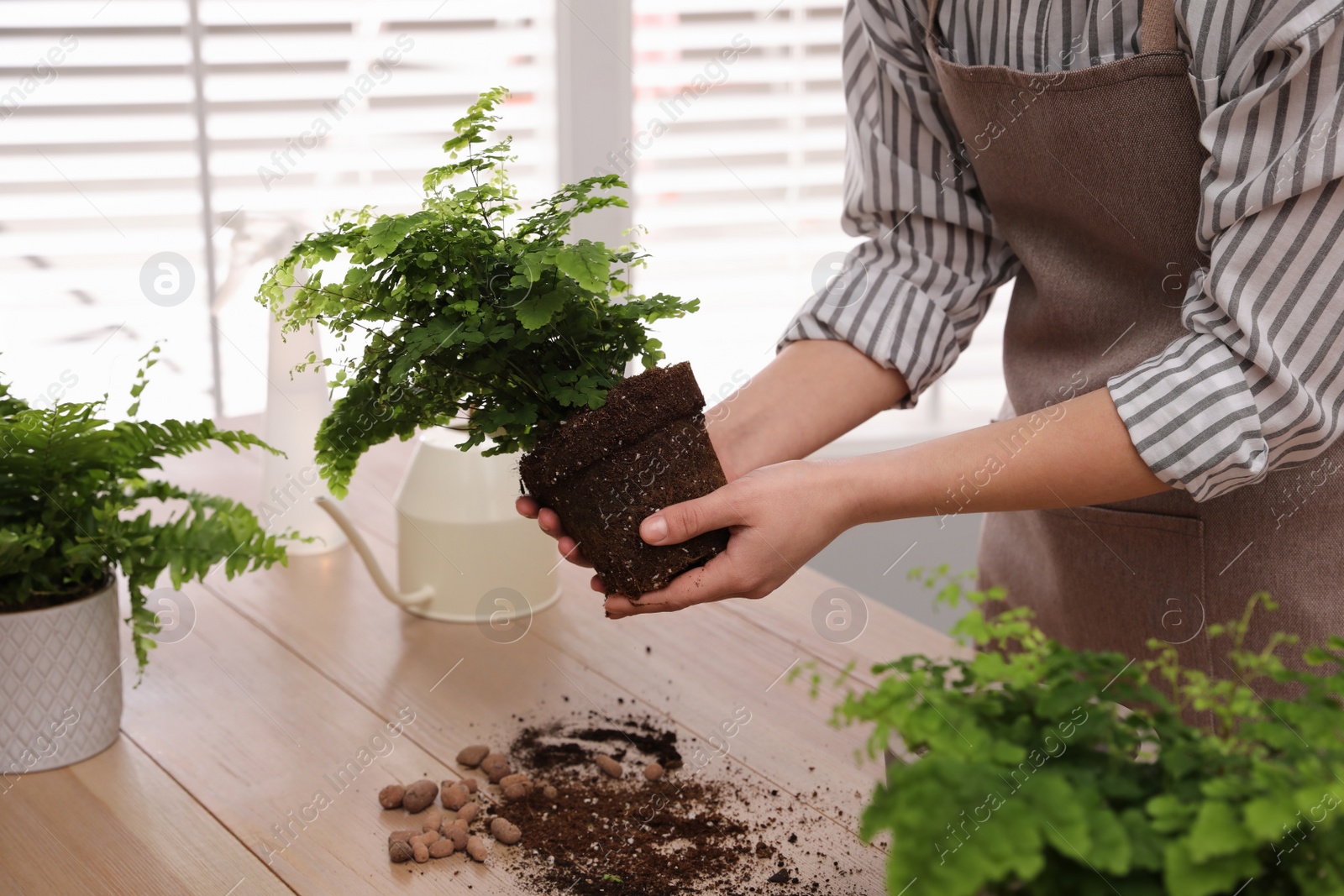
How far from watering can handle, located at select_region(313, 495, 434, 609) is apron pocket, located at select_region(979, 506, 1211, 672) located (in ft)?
2.39

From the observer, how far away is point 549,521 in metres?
1.13

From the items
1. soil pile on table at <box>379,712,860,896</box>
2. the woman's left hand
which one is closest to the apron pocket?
the woman's left hand

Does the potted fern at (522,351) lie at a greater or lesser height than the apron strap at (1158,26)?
lesser

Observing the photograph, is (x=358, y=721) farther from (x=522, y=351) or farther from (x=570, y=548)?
(x=522, y=351)


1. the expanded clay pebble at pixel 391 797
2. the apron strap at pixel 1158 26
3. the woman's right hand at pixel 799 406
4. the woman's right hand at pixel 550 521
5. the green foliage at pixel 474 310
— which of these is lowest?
the expanded clay pebble at pixel 391 797

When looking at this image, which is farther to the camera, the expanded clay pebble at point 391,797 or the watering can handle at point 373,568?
the watering can handle at point 373,568

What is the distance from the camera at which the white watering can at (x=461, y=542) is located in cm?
135

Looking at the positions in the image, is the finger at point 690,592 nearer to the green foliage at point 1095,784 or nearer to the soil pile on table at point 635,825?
the soil pile on table at point 635,825

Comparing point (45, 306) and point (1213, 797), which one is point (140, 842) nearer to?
point (1213, 797)

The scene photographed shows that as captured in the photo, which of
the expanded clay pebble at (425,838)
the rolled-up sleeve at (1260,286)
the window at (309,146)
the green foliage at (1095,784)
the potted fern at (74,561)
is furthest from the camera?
the window at (309,146)

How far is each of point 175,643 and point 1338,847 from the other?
4.03 ft

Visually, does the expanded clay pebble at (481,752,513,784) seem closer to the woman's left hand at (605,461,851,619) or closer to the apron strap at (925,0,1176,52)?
the woman's left hand at (605,461,851,619)

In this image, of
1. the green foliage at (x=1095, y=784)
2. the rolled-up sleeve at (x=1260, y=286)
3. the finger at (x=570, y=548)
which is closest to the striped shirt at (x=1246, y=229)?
the rolled-up sleeve at (x=1260, y=286)

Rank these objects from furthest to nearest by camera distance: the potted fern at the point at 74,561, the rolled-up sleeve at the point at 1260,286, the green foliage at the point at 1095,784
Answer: the potted fern at the point at 74,561 < the rolled-up sleeve at the point at 1260,286 < the green foliage at the point at 1095,784
